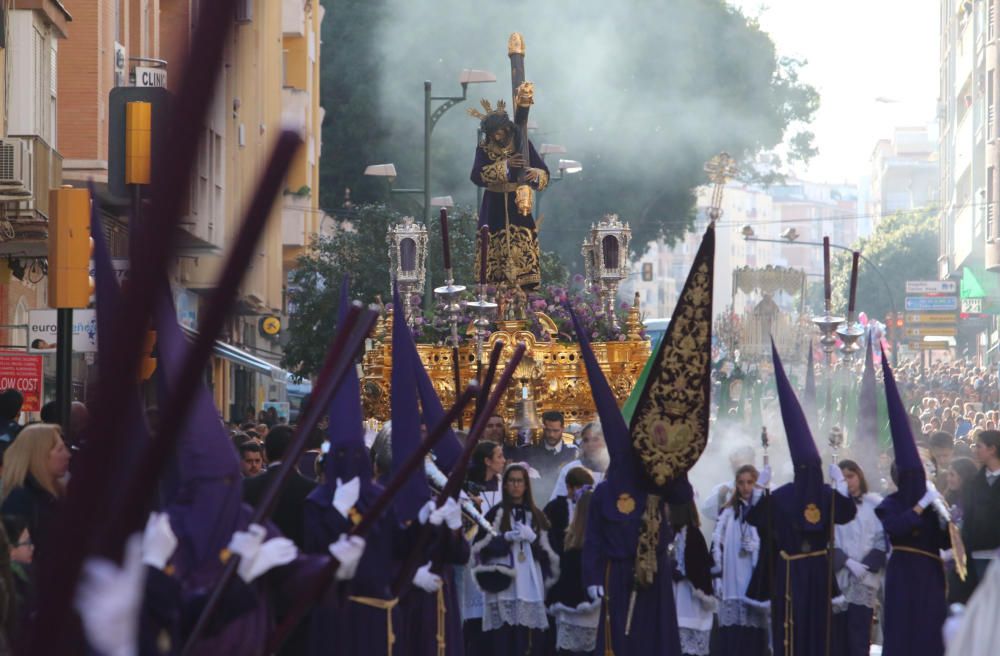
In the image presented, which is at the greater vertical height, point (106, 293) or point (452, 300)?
point (452, 300)

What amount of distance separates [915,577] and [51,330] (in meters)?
7.17

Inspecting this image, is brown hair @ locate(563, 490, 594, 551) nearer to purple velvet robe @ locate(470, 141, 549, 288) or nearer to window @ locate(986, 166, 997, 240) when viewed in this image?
purple velvet robe @ locate(470, 141, 549, 288)

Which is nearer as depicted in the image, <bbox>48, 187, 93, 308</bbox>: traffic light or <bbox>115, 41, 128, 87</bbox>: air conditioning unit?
<bbox>48, 187, 93, 308</bbox>: traffic light

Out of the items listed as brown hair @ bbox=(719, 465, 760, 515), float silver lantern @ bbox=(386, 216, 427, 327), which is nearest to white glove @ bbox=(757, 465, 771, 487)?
brown hair @ bbox=(719, 465, 760, 515)

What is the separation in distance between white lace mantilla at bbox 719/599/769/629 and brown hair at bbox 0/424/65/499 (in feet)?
23.3

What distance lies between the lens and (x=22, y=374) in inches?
544

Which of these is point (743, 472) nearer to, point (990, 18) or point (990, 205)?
point (990, 205)

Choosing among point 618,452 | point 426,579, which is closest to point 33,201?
point 618,452

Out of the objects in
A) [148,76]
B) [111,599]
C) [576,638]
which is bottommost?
[576,638]

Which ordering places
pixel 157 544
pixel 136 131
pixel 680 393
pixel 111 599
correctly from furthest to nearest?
pixel 680 393 → pixel 136 131 → pixel 157 544 → pixel 111 599

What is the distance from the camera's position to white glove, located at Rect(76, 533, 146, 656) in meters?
1.62

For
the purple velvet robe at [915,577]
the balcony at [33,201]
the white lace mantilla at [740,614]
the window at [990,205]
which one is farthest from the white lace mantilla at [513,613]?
the window at [990,205]

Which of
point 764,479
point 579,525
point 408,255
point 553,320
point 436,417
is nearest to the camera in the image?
point 436,417

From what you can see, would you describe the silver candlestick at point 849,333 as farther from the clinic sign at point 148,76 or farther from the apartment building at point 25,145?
the clinic sign at point 148,76
